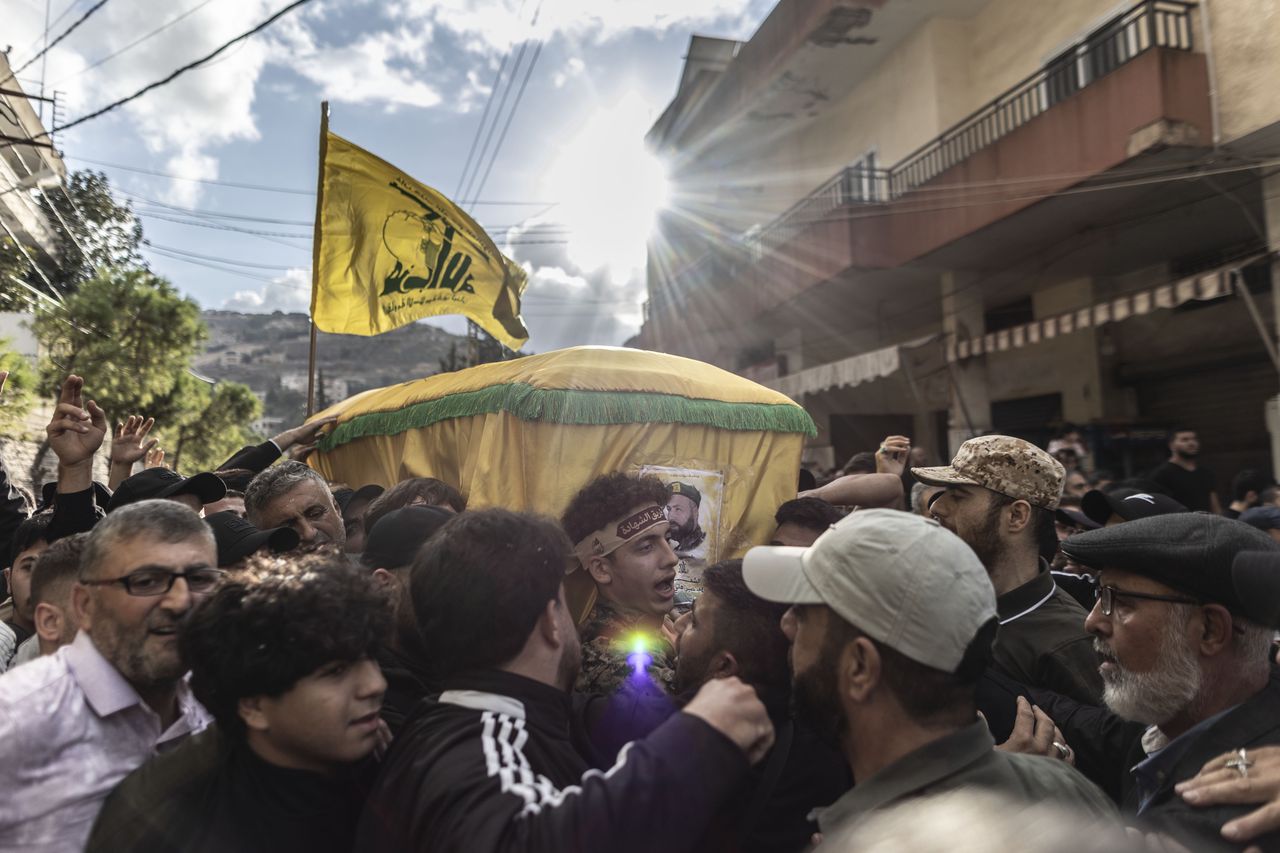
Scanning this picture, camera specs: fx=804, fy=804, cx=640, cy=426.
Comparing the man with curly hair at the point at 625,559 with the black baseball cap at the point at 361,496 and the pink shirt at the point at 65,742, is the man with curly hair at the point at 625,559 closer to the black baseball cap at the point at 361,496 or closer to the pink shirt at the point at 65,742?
the pink shirt at the point at 65,742

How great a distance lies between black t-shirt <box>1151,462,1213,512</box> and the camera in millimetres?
6691

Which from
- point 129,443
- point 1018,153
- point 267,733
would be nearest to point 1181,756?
point 267,733

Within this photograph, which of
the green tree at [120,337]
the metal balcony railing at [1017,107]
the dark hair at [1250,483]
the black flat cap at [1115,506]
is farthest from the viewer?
the green tree at [120,337]

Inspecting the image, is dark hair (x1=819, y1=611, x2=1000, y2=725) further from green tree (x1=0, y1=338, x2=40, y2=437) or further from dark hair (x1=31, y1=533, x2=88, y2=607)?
green tree (x1=0, y1=338, x2=40, y2=437)

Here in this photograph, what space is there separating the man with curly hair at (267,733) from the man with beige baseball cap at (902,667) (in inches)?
37.8

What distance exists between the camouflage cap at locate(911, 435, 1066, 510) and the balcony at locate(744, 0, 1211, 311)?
6.85 metres

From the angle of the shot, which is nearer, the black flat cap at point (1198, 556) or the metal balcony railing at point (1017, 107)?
the black flat cap at point (1198, 556)

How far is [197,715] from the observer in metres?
2.10

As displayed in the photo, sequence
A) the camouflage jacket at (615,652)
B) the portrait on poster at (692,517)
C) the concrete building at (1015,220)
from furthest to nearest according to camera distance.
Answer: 1. the concrete building at (1015,220)
2. the portrait on poster at (692,517)
3. the camouflage jacket at (615,652)

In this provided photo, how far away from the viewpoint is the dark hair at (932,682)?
1.57m

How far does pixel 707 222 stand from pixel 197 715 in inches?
781

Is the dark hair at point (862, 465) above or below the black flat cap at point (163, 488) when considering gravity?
below

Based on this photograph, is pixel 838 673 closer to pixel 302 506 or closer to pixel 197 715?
pixel 197 715

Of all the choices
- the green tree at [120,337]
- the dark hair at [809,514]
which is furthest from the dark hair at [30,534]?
the green tree at [120,337]
